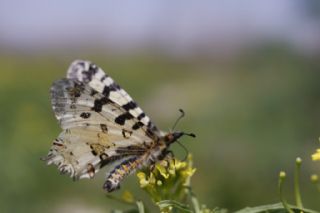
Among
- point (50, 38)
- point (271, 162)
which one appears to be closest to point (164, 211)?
point (271, 162)

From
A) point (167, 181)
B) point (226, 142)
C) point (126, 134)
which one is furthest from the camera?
point (226, 142)

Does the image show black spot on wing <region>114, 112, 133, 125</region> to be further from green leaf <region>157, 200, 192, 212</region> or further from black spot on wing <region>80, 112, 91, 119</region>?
green leaf <region>157, 200, 192, 212</region>

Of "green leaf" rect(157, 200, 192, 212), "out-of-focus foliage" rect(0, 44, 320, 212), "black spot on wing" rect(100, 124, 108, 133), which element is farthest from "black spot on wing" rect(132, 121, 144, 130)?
"out-of-focus foliage" rect(0, 44, 320, 212)

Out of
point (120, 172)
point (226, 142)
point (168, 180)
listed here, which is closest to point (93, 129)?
point (120, 172)

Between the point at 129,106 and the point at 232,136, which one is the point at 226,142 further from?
the point at 129,106

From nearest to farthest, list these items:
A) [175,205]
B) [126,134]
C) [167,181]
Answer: [175,205] < [167,181] < [126,134]

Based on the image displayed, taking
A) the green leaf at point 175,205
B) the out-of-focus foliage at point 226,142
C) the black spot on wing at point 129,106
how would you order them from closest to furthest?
1. the green leaf at point 175,205
2. the black spot on wing at point 129,106
3. the out-of-focus foliage at point 226,142

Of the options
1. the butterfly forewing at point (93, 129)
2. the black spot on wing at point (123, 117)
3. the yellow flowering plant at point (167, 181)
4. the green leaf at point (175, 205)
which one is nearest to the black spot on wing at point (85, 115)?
the butterfly forewing at point (93, 129)

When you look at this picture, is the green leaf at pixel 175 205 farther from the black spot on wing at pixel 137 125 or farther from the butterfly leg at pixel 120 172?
the black spot on wing at pixel 137 125

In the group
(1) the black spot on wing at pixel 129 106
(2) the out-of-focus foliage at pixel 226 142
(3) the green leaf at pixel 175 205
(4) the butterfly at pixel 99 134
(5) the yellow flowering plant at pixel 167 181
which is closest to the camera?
(3) the green leaf at pixel 175 205
